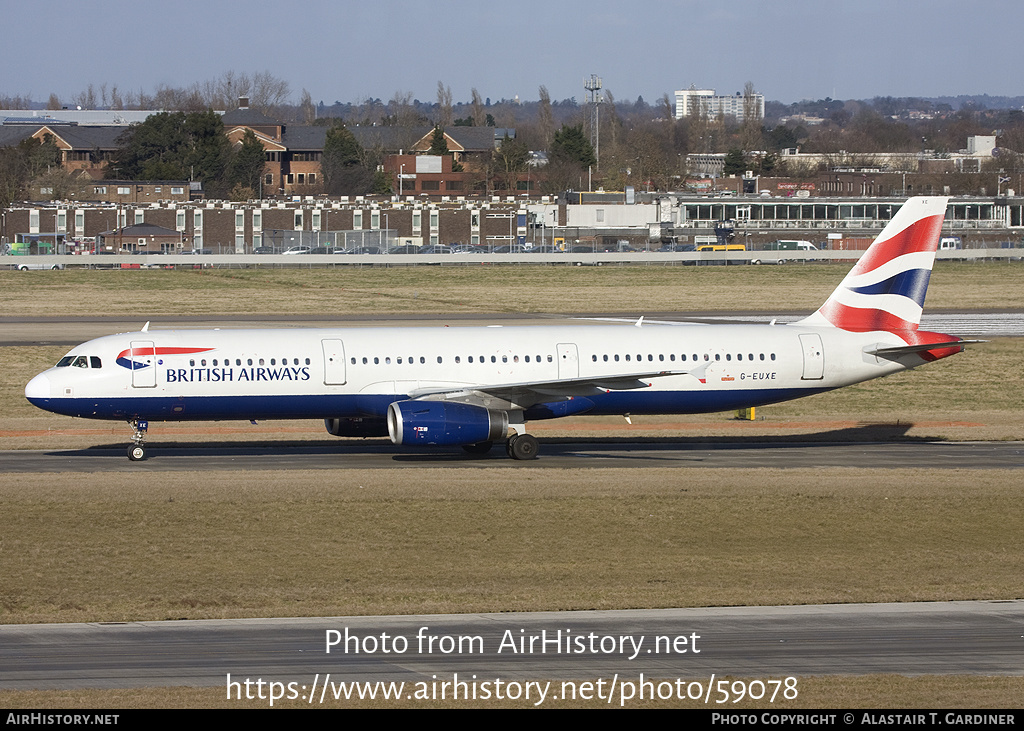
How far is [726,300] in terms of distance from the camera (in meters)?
91.1

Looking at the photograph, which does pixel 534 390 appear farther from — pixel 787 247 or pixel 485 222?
pixel 485 222

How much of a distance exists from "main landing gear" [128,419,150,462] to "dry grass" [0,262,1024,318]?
147 ft

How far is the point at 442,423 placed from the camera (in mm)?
35344

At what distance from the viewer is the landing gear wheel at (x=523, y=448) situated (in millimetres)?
37375

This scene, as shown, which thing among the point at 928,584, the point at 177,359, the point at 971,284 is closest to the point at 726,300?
the point at 971,284

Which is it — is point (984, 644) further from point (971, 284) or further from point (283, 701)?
point (971, 284)

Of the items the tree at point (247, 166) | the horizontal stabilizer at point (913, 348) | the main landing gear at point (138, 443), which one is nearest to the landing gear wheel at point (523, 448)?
the main landing gear at point (138, 443)

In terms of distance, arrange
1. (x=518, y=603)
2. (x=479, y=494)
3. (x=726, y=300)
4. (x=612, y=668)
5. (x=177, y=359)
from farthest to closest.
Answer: (x=726, y=300)
(x=177, y=359)
(x=479, y=494)
(x=518, y=603)
(x=612, y=668)

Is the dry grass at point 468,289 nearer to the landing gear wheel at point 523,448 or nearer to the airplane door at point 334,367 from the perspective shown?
the airplane door at point 334,367

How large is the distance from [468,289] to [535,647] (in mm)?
79711

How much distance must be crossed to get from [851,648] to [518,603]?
19.2 ft

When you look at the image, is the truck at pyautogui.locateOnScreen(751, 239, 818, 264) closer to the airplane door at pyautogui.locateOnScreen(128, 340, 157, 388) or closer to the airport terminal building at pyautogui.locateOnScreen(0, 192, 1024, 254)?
the airport terminal building at pyautogui.locateOnScreen(0, 192, 1024, 254)

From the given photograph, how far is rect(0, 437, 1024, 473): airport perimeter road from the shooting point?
119 ft

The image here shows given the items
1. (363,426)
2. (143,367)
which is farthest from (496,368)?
(143,367)
